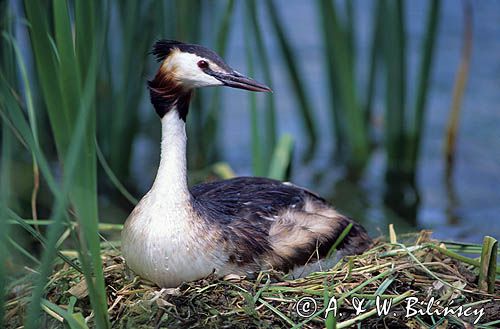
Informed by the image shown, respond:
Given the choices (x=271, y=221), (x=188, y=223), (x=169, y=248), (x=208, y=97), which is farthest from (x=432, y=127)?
(x=169, y=248)

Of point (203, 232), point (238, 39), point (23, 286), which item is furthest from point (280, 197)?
point (238, 39)

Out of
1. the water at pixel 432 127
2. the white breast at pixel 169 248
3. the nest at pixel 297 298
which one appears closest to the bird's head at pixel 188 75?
the white breast at pixel 169 248

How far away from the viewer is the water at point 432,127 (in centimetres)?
801

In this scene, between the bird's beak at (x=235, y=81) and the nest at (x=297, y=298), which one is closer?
the nest at (x=297, y=298)

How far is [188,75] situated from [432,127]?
5.59 meters

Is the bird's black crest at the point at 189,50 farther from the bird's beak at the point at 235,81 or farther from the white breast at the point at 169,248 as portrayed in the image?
the white breast at the point at 169,248

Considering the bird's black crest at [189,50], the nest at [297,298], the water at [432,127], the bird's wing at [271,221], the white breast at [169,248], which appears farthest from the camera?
the water at [432,127]

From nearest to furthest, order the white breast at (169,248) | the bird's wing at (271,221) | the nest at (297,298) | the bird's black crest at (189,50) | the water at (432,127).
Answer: the nest at (297,298) < the white breast at (169,248) < the bird's black crest at (189,50) < the bird's wing at (271,221) < the water at (432,127)

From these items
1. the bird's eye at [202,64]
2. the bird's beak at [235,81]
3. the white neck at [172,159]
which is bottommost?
the white neck at [172,159]

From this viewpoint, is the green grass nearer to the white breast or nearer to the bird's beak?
the white breast

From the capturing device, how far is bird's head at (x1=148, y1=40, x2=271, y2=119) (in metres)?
4.74

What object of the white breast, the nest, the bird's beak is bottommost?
the nest

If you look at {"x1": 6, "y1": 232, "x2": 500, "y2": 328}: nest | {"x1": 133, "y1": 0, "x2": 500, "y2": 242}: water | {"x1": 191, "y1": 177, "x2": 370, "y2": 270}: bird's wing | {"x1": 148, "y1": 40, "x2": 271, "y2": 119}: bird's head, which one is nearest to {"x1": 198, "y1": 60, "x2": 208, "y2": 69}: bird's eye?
{"x1": 148, "y1": 40, "x2": 271, "y2": 119}: bird's head

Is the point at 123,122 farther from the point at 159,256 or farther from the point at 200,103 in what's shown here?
A: the point at 159,256
